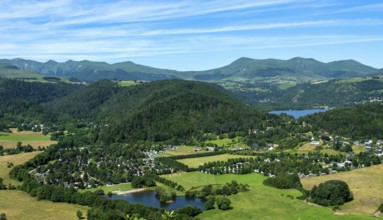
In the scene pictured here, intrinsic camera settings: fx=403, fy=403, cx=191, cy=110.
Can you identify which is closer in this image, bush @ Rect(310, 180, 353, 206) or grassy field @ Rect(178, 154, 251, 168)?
bush @ Rect(310, 180, 353, 206)

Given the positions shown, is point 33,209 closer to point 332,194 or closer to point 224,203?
point 224,203

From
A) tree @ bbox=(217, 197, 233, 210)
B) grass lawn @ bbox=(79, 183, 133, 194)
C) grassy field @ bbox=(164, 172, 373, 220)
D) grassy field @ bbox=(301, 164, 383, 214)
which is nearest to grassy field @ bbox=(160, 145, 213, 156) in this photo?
grass lawn @ bbox=(79, 183, 133, 194)

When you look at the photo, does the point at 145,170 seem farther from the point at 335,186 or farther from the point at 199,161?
the point at 335,186

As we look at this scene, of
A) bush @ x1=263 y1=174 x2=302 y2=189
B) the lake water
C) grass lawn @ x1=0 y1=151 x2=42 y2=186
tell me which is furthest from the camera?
grass lawn @ x1=0 y1=151 x2=42 y2=186

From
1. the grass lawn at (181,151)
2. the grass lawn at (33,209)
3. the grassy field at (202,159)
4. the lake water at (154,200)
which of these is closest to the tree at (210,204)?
the lake water at (154,200)

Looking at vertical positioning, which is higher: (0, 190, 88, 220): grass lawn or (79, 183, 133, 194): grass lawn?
(0, 190, 88, 220): grass lawn

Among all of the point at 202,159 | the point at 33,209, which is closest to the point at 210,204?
the point at 33,209

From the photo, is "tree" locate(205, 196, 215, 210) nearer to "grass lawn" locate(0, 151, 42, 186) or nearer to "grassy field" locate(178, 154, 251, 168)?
"grassy field" locate(178, 154, 251, 168)
